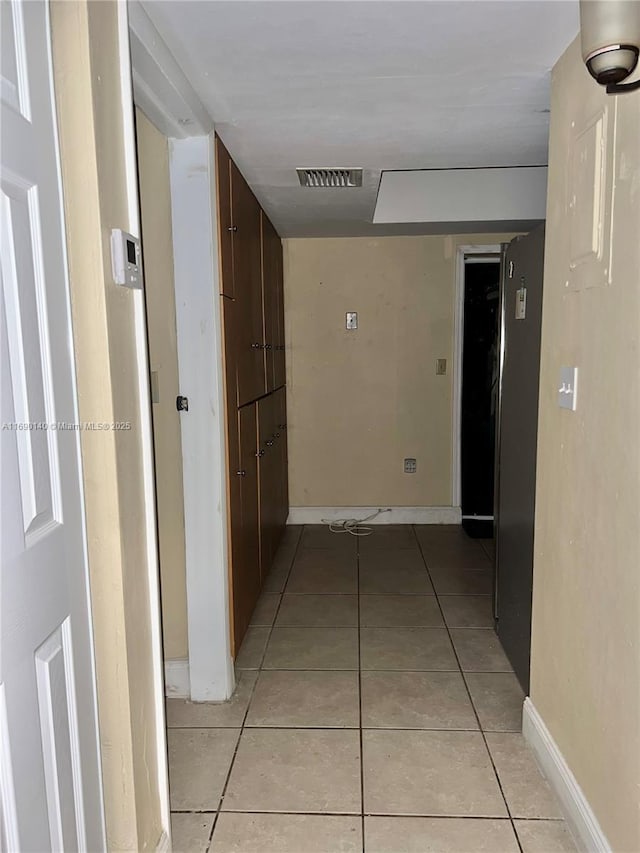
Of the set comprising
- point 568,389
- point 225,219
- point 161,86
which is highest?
point 161,86

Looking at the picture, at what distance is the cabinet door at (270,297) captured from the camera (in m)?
3.48

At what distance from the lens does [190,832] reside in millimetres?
1729

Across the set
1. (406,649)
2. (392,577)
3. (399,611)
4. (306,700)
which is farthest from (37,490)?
(392,577)

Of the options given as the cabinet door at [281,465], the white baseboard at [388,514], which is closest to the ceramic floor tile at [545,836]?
the cabinet door at [281,465]

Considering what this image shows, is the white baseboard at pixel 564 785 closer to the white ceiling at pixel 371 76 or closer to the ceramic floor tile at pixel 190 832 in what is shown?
the ceramic floor tile at pixel 190 832

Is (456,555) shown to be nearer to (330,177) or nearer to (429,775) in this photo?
(429,775)

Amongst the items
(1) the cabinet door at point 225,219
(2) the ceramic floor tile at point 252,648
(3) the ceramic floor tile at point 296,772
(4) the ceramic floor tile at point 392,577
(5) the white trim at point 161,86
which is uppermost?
(5) the white trim at point 161,86

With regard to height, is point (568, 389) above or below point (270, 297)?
below

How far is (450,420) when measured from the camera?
178 inches

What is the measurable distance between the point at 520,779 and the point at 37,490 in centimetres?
168

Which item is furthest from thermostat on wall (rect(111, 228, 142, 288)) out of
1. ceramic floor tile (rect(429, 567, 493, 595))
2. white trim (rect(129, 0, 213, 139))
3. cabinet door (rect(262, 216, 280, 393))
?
ceramic floor tile (rect(429, 567, 493, 595))

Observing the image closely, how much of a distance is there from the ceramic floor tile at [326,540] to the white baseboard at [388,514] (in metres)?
0.11

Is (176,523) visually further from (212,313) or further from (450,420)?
(450,420)

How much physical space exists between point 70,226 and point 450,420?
3.64 m
